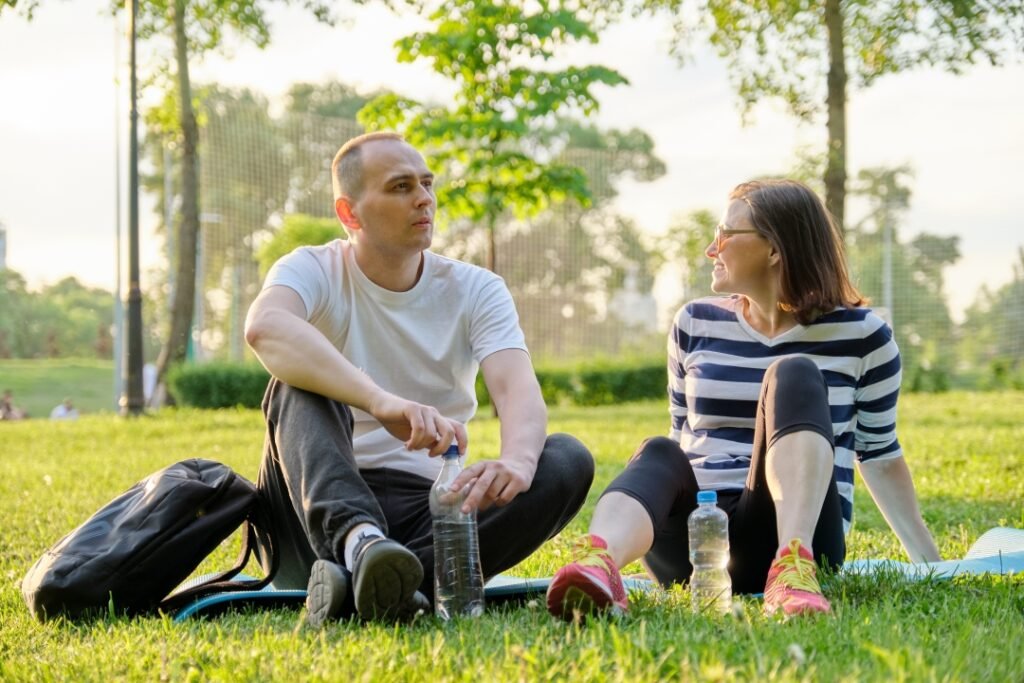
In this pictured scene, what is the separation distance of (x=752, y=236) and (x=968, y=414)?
9328mm

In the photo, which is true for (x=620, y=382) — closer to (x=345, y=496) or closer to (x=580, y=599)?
(x=345, y=496)

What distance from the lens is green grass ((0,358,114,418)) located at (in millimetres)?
28484

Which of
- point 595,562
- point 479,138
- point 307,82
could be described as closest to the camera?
point 595,562

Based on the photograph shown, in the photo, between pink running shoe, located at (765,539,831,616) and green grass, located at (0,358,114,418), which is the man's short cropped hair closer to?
pink running shoe, located at (765,539,831,616)

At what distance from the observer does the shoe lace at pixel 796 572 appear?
278 cm

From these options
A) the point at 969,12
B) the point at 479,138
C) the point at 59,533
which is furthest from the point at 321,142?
the point at 59,533

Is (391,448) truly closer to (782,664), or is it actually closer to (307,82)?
(782,664)

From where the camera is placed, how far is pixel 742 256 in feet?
11.4

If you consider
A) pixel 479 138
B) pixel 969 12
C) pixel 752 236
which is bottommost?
pixel 752 236

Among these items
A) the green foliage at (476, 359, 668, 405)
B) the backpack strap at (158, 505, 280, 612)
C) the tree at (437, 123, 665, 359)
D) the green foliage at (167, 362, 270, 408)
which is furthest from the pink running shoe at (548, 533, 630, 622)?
the green foliage at (476, 359, 668, 405)

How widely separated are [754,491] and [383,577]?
1.02 metres

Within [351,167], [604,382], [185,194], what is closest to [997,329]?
[604,382]

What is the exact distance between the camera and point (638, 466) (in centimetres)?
320

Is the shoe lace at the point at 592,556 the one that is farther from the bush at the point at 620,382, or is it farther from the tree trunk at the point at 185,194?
the bush at the point at 620,382
